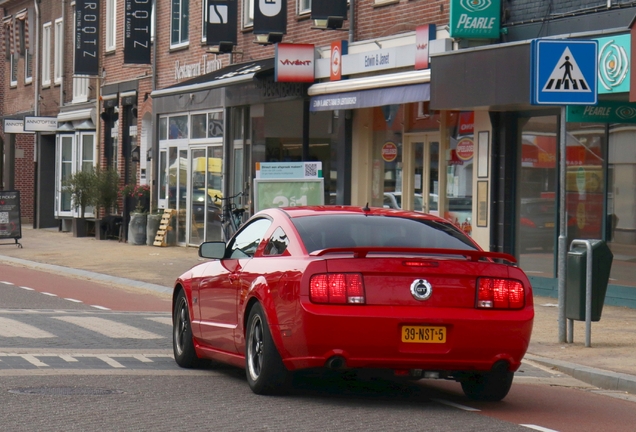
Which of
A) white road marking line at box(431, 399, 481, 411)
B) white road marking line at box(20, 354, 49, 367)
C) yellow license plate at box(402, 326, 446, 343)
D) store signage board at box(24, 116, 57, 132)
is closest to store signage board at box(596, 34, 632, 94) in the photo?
white road marking line at box(431, 399, 481, 411)

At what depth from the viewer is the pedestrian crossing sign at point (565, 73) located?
12.2 metres

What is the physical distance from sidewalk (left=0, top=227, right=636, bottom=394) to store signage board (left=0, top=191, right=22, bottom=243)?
15.5 inches

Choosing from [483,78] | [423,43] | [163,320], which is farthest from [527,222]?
[163,320]

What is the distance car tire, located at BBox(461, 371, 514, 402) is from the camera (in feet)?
29.1

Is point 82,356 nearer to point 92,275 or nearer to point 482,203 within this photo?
point 482,203

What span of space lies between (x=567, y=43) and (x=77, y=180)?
2273 cm

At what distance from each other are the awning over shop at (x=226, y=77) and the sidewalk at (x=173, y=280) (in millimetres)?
3509

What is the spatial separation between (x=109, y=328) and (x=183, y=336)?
2830 mm

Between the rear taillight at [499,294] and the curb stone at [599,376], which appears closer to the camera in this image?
the rear taillight at [499,294]

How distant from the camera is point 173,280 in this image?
20688 mm

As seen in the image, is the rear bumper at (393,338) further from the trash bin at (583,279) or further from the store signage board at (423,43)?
the store signage board at (423,43)

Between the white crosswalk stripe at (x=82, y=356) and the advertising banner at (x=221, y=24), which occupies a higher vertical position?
the advertising banner at (x=221, y=24)

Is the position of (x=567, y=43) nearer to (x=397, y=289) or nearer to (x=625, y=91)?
(x=625, y=91)

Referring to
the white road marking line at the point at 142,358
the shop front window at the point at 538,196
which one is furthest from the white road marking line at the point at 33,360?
the shop front window at the point at 538,196
